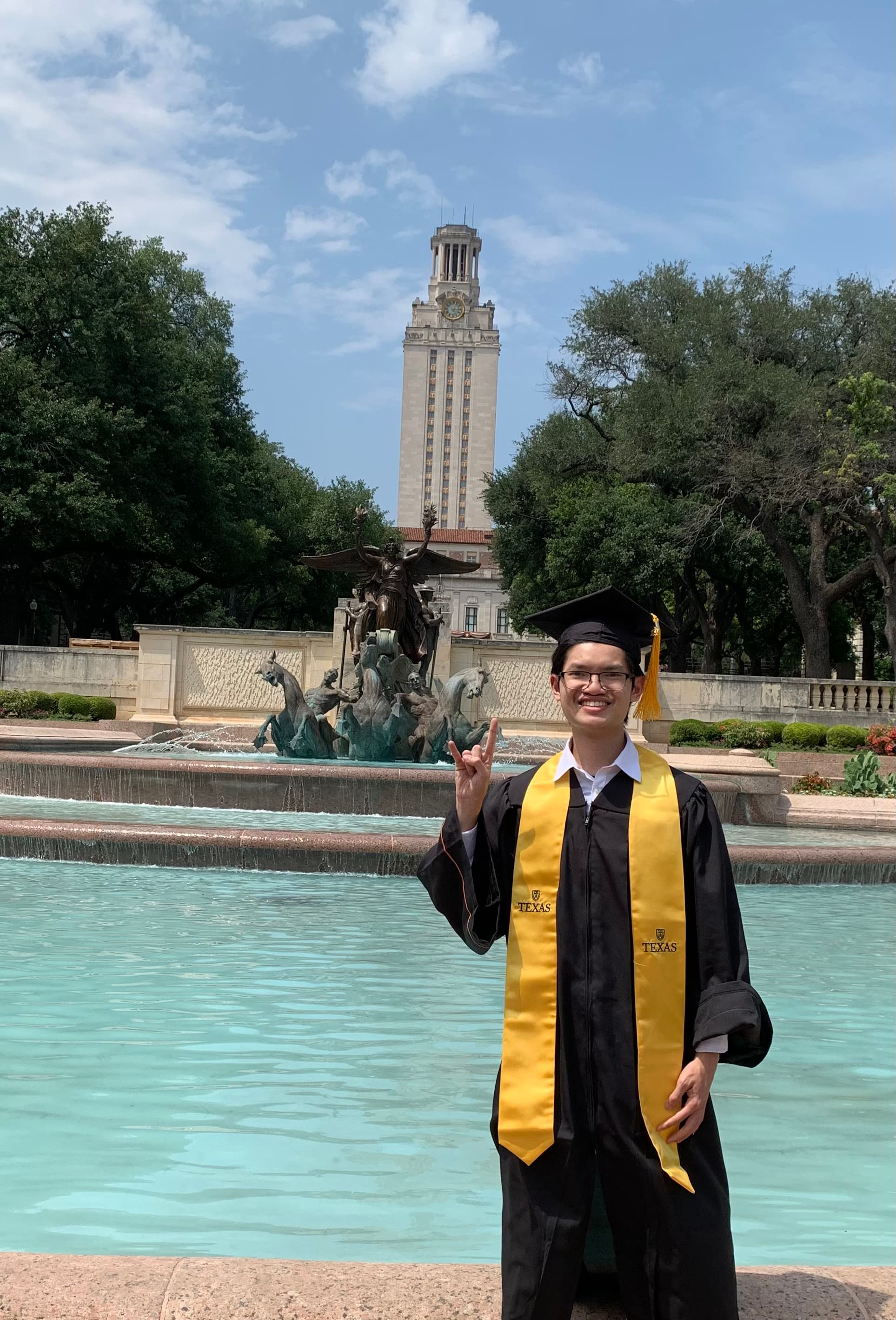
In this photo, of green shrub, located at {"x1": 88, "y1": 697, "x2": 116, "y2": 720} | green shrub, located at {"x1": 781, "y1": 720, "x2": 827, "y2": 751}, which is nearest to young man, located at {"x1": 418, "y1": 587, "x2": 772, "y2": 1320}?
green shrub, located at {"x1": 781, "y1": 720, "x2": 827, "y2": 751}

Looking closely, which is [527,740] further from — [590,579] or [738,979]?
[738,979]

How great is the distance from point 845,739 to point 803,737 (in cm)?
90

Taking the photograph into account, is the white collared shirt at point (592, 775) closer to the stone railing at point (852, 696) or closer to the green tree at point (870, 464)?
the green tree at point (870, 464)

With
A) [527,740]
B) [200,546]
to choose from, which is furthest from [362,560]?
[200,546]

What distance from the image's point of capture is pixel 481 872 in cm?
284

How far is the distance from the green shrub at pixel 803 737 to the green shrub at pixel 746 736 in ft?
1.50

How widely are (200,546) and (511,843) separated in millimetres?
41865

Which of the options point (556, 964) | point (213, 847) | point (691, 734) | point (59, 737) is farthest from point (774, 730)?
point (556, 964)

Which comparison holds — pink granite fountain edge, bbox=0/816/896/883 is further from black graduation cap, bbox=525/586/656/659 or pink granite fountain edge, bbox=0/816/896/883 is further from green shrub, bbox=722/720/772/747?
green shrub, bbox=722/720/772/747

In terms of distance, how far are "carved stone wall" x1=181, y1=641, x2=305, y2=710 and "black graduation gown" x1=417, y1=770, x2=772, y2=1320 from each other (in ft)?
95.2

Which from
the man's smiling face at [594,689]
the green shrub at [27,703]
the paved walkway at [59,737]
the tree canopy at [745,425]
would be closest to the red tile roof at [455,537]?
the tree canopy at [745,425]

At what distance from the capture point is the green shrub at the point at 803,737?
91.2 feet

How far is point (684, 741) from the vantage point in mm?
28656

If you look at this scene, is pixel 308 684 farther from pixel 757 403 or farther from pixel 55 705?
pixel 757 403
